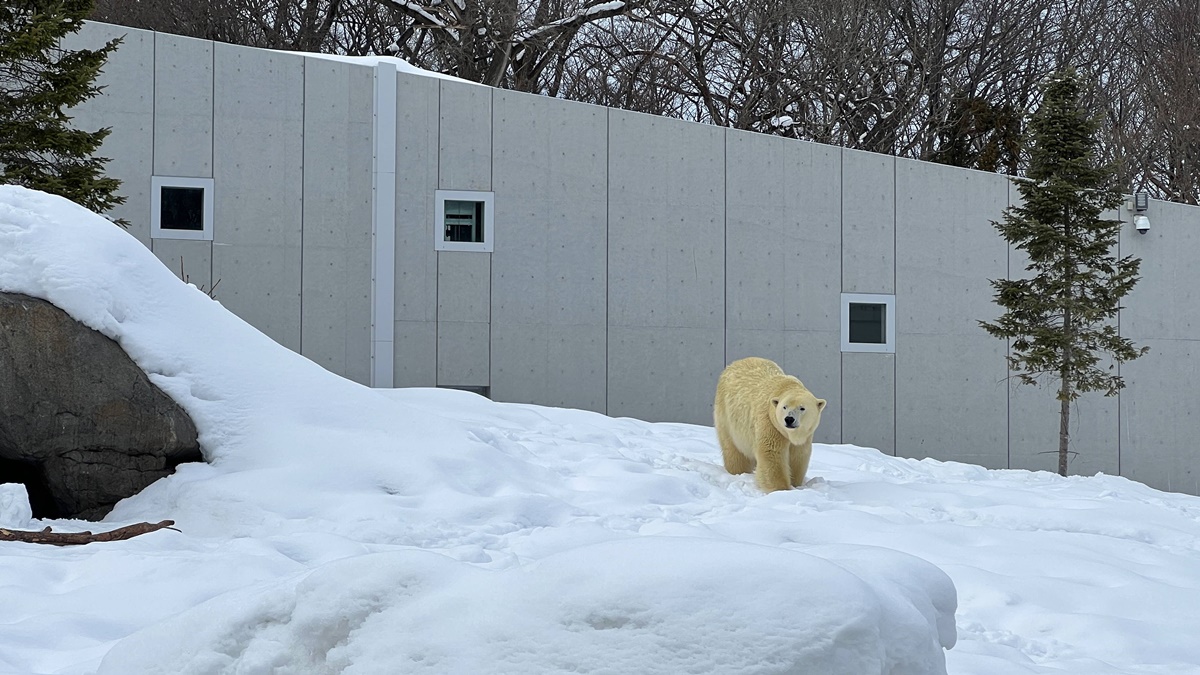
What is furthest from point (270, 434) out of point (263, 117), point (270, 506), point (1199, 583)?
point (263, 117)

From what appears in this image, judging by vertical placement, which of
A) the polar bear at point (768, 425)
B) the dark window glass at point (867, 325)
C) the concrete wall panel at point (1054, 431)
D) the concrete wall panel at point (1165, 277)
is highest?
the concrete wall panel at point (1165, 277)

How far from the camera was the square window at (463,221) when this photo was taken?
11.2 metres

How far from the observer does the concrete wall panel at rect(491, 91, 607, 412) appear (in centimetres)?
1123

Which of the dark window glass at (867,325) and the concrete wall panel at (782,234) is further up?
the concrete wall panel at (782,234)

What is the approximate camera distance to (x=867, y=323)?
11789 millimetres

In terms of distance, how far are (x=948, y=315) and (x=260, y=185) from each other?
25.4ft

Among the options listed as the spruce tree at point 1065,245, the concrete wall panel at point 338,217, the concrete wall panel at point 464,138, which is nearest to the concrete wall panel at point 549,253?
the concrete wall panel at point 464,138

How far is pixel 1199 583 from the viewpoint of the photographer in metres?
4.84

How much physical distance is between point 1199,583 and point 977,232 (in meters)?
7.63

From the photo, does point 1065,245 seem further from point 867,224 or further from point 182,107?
point 182,107

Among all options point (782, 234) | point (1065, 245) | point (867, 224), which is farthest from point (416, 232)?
point (1065, 245)

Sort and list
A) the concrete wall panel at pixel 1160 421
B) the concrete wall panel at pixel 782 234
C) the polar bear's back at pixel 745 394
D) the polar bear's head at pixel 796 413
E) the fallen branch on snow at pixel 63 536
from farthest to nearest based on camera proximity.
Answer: the concrete wall panel at pixel 1160 421
the concrete wall panel at pixel 782 234
the polar bear's back at pixel 745 394
the polar bear's head at pixel 796 413
the fallen branch on snow at pixel 63 536

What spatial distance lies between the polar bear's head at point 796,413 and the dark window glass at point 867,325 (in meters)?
5.39

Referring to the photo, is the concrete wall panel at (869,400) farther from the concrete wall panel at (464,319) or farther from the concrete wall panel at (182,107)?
the concrete wall panel at (182,107)
